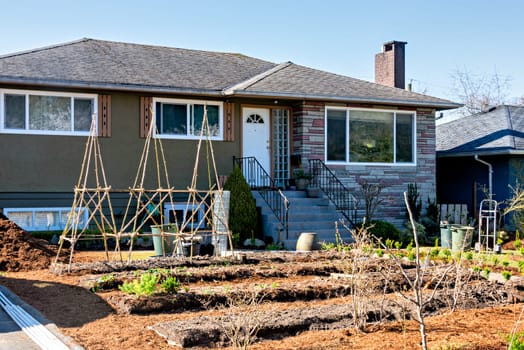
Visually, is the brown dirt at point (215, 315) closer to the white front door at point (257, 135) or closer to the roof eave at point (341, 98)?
the roof eave at point (341, 98)

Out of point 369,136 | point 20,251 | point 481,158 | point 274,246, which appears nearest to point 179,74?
point 369,136

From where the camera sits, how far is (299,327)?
6871 millimetres

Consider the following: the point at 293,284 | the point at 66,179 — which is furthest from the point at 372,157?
the point at 293,284

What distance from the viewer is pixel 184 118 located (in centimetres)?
1698

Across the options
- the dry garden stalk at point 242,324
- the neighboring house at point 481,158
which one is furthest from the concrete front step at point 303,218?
the dry garden stalk at point 242,324

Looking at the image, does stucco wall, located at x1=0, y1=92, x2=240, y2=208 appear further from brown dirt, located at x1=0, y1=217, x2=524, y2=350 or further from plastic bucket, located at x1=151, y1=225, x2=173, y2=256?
brown dirt, located at x1=0, y1=217, x2=524, y2=350

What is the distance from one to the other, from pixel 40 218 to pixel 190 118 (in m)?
4.32

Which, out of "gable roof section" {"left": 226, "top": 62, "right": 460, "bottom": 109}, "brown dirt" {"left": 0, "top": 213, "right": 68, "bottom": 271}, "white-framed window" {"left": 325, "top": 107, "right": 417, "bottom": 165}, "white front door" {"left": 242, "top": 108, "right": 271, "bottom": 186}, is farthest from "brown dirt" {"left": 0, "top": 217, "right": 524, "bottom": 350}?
"white-framed window" {"left": 325, "top": 107, "right": 417, "bottom": 165}

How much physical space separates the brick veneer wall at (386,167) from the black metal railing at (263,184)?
3.60 ft

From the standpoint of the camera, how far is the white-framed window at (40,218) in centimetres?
1511

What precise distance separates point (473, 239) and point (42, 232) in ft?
33.5

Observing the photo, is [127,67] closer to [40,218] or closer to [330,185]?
[40,218]

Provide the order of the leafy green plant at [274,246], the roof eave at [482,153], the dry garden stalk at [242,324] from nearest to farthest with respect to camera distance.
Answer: the dry garden stalk at [242,324] < the leafy green plant at [274,246] < the roof eave at [482,153]

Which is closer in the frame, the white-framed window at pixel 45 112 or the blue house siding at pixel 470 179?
the white-framed window at pixel 45 112
